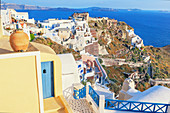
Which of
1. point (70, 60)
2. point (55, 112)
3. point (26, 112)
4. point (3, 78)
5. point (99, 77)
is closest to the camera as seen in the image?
point (3, 78)

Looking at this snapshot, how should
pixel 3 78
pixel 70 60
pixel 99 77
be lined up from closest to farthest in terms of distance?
pixel 3 78 → pixel 70 60 → pixel 99 77

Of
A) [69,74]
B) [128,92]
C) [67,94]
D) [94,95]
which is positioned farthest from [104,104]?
[128,92]

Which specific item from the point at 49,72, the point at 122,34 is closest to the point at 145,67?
the point at 122,34

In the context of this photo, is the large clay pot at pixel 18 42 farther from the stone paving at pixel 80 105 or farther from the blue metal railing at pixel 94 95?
the stone paving at pixel 80 105

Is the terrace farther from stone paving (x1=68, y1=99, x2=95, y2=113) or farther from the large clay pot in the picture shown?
the large clay pot

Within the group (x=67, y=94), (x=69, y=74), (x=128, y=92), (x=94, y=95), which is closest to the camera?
(x=94, y=95)

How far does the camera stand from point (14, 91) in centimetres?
220

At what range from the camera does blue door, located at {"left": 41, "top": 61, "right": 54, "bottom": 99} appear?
115 inches

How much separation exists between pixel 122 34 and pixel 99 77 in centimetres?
2940

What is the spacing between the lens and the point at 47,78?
3.00 m

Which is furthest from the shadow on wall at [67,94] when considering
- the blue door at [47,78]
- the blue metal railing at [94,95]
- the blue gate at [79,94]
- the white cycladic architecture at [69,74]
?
the blue door at [47,78]

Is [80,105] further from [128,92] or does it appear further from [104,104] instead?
[128,92]

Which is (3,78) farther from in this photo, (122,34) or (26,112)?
(122,34)

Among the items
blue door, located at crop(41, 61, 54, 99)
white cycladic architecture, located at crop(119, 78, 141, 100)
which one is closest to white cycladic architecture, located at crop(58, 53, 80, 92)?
white cycladic architecture, located at crop(119, 78, 141, 100)
